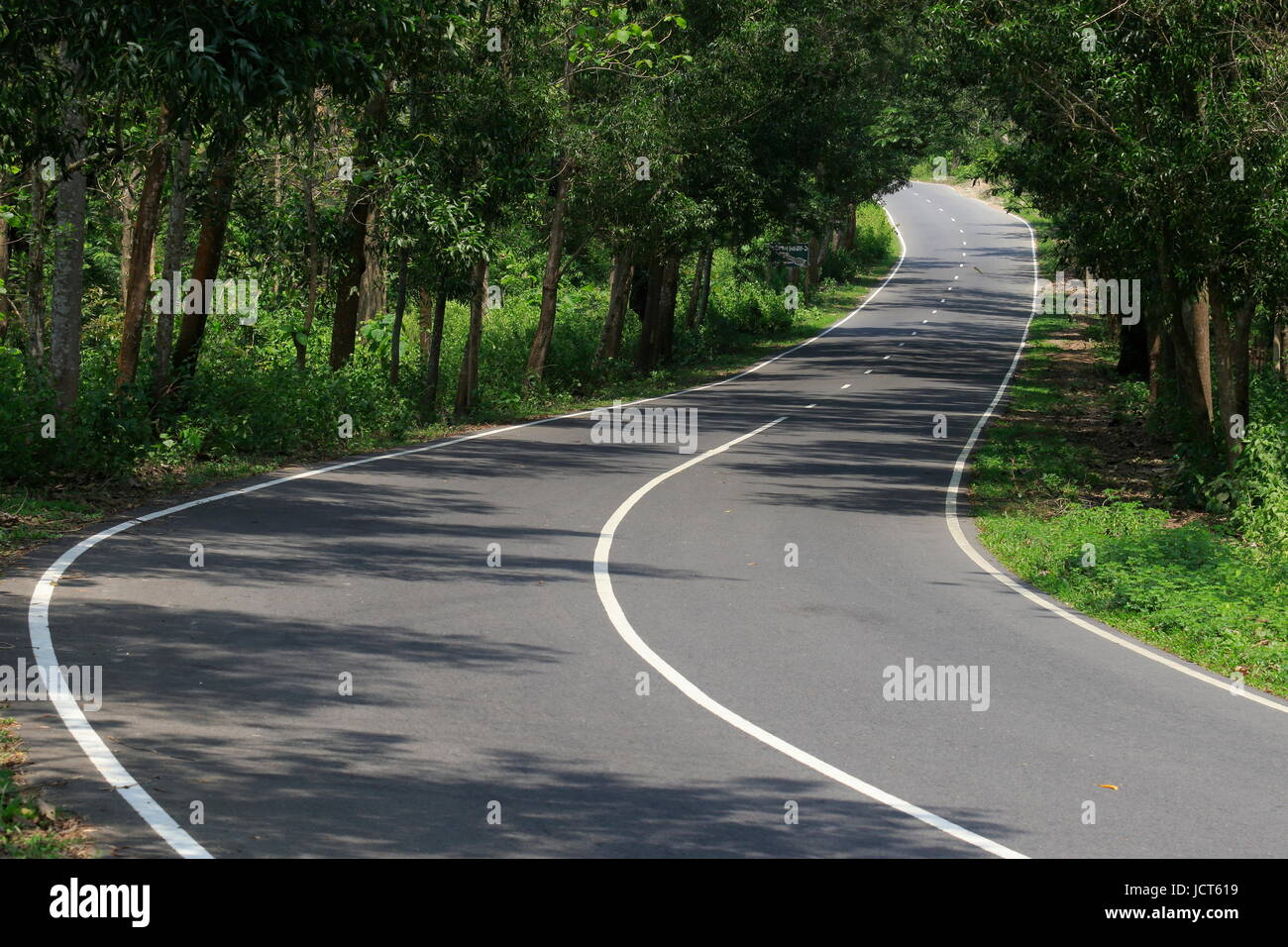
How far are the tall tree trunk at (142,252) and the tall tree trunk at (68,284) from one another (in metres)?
1.20

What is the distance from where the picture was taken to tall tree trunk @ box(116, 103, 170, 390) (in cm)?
1967

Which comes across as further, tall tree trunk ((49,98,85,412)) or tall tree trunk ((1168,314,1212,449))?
tall tree trunk ((1168,314,1212,449))

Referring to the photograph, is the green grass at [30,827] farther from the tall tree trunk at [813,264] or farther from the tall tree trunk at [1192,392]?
the tall tree trunk at [813,264]

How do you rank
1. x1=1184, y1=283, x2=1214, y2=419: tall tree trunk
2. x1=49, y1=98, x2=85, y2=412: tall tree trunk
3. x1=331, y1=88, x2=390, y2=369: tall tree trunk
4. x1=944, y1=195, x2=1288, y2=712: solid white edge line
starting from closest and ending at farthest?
x1=944, y1=195, x2=1288, y2=712: solid white edge line
x1=49, y1=98, x2=85, y2=412: tall tree trunk
x1=1184, y1=283, x2=1214, y2=419: tall tree trunk
x1=331, y1=88, x2=390, y2=369: tall tree trunk

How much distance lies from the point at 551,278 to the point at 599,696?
2642 centimetres

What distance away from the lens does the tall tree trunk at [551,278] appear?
33656mm

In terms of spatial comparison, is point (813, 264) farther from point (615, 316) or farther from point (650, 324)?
point (615, 316)

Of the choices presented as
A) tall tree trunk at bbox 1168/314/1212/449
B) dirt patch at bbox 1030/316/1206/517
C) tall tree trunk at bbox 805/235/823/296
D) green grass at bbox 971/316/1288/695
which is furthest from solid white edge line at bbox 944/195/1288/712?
tall tree trunk at bbox 805/235/823/296

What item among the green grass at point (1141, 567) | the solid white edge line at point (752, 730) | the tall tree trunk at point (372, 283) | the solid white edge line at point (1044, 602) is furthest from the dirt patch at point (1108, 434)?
the tall tree trunk at point (372, 283)

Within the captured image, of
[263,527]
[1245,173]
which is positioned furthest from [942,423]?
[263,527]

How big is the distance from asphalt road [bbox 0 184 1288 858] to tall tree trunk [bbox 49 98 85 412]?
112 inches

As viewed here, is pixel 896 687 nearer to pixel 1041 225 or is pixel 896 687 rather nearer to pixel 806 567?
pixel 806 567

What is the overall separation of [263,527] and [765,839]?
31.0ft

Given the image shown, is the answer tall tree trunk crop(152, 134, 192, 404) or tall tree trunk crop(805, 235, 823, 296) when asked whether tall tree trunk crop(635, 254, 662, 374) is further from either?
tall tree trunk crop(805, 235, 823, 296)
